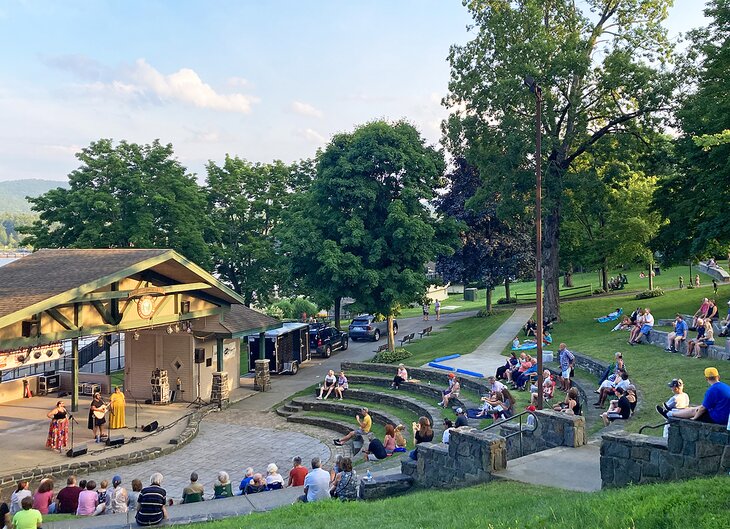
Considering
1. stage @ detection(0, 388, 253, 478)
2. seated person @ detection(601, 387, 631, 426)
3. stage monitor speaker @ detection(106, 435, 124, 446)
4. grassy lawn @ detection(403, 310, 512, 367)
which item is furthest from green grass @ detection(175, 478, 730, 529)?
grassy lawn @ detection(403, 310, 512, 367)

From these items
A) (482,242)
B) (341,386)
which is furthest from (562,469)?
(482,242)

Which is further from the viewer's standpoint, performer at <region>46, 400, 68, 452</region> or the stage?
performer at <region>46, 400, 68, 452</region>

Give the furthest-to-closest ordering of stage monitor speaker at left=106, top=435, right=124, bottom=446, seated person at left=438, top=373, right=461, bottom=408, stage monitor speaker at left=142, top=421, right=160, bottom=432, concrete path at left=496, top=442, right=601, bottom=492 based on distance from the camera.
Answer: stage monitor speaker at left=142, top=421, right=160, bottom=432 < seated person at left=438, top=373, right=461, bottom=408 < stage monitor speaker at left=106, top=435, right=124, bottom=446 < concrete path at left=496, top=442, right=601, bottom=492

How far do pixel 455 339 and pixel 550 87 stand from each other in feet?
46.2

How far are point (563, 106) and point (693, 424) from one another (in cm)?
2515

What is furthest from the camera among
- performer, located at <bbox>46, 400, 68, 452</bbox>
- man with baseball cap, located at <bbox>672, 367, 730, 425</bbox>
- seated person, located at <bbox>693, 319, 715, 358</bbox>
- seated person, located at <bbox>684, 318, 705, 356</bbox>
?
seated person, located at <bbox>684, 318, 705, 356</bbox>

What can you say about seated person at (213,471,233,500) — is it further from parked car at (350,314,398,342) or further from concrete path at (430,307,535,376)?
parked car at (350,314,398,342)

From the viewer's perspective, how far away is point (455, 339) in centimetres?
3334

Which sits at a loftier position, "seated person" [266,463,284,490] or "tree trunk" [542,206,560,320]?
"tree trunk" [542,206,560,320]

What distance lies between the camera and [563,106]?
100 ft

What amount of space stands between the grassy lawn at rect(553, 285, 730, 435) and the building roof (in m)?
13.6

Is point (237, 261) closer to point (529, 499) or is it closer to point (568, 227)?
point (568, 227)

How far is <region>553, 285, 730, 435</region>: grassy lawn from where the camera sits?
15.1 m

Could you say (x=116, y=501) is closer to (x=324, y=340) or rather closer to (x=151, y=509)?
(x=151, y=509)
